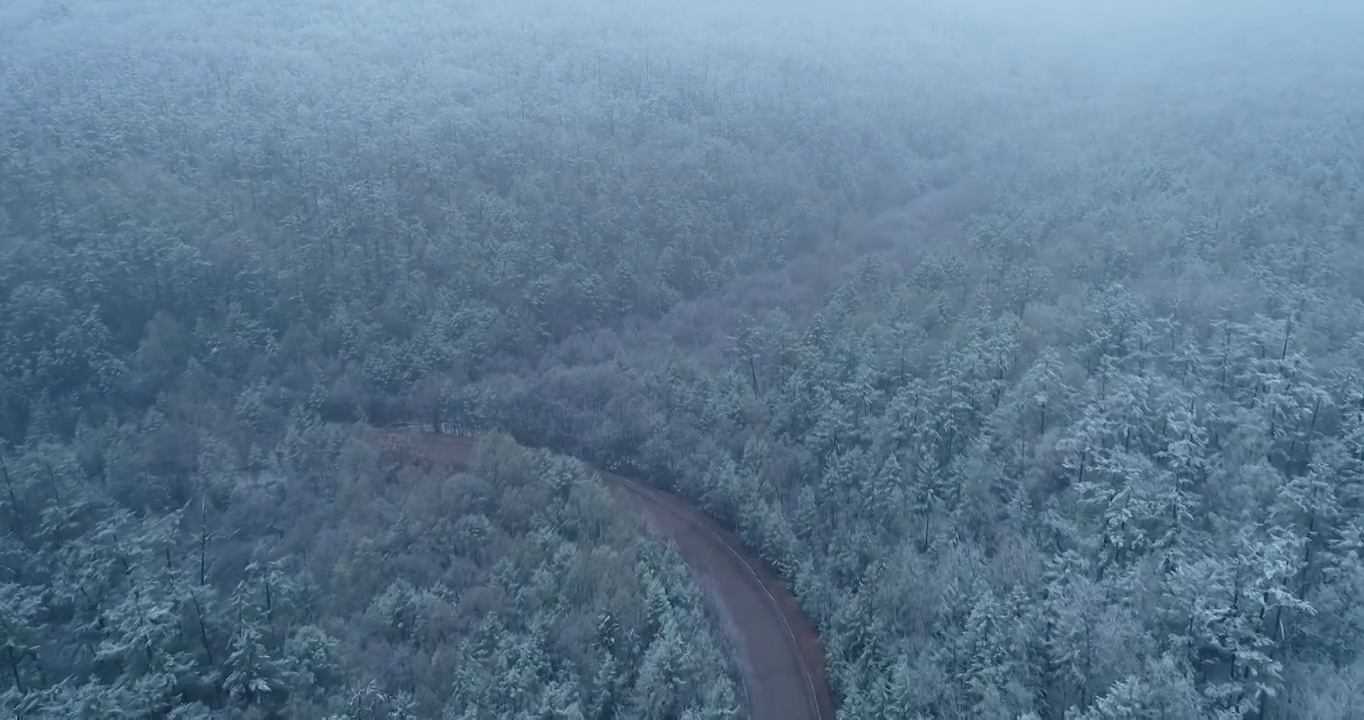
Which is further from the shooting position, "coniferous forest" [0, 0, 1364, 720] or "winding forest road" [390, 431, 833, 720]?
"winding forest road" [390, 431, 833, 720]

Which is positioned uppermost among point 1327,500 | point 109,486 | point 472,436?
point 1327,500

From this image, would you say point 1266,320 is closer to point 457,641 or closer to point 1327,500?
point 1327,500

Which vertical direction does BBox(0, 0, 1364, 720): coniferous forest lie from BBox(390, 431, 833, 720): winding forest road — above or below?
above

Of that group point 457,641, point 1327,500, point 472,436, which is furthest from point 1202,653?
point 472,436

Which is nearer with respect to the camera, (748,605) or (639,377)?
(748,605)

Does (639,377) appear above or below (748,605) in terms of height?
above
